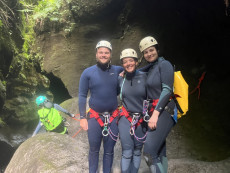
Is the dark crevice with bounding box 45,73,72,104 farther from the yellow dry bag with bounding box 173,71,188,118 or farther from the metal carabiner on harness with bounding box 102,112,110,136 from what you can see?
the yellow dry bag with bounding box 173,71,188,118

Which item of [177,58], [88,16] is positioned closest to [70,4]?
[88,16]

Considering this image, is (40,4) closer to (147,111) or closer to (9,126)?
(9,126)

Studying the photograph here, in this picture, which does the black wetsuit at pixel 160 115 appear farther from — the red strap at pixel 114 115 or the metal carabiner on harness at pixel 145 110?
the red strap at pixel 114 115

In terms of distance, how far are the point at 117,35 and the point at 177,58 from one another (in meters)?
2.79

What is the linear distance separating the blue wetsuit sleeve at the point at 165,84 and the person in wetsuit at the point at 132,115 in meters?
0.41

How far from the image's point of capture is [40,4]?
8633 mm

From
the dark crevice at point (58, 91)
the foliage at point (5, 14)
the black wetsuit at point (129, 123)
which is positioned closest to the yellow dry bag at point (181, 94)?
the black wetsuit at point (129, 123)

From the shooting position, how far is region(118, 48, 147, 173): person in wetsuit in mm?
3076

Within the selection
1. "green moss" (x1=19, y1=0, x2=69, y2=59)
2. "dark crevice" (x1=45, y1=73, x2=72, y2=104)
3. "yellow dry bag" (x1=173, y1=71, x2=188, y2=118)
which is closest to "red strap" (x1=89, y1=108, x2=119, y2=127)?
"yellow dry bag" (x1=173, y1=71, x2=188, y2=118)

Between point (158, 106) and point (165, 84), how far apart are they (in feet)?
1.18

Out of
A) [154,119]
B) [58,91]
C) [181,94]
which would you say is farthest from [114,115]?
[58,91]

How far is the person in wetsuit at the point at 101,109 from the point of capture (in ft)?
10.7

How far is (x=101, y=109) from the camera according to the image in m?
3.30

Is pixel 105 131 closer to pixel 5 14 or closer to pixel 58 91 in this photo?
pixel 58 91
